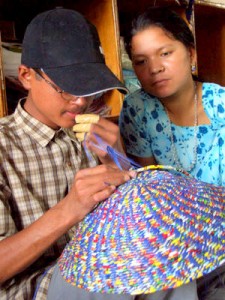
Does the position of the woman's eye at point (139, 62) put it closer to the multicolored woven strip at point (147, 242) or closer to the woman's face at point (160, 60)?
the woman's face at point (160, 60)

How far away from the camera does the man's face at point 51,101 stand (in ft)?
3.07

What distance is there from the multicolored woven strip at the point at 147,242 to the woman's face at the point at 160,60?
673 mm

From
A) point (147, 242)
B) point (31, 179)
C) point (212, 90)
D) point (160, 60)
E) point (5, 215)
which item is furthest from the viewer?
point (212, 90)

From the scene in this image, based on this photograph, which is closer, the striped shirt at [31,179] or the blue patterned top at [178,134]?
the striped shirt at [31,179]

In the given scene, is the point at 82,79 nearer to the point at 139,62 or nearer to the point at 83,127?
the point at 83,127

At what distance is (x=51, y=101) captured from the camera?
95 cm

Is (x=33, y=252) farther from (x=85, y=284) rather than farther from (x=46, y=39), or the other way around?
(x=46, y=39)

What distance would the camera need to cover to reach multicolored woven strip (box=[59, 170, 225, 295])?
692 mm

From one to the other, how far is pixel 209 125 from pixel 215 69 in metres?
1.03

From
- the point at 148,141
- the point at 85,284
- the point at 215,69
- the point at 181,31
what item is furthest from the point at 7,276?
the point at 215,69

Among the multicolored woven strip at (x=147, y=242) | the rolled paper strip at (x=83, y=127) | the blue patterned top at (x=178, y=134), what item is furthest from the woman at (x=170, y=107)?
Result: the multicolored woven strip at (x=147, y=242)

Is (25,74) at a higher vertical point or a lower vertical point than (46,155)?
higher

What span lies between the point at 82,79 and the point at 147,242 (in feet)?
1.32

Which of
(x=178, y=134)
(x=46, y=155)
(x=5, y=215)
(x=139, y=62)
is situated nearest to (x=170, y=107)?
(x=178, y=134)
